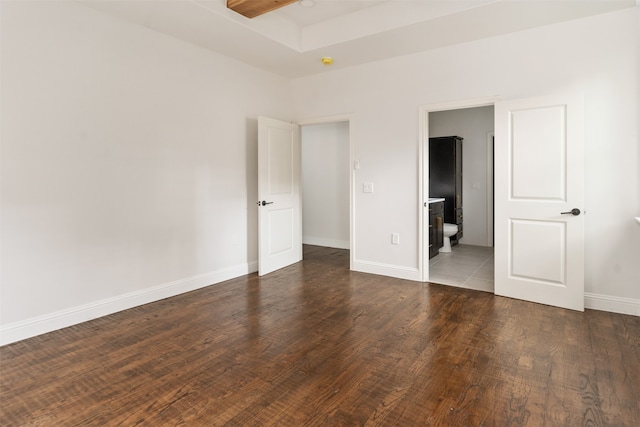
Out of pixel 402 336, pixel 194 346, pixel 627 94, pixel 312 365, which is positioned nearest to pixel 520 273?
pixel 402 336

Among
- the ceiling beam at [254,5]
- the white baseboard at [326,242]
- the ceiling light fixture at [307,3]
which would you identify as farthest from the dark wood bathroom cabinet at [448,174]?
the ceiling beam at [254,5]

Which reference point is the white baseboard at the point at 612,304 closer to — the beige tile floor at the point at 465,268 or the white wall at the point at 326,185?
the beige tile floor at the point at 465,268

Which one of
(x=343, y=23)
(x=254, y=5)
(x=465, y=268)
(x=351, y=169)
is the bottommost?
(x=465, y=268)

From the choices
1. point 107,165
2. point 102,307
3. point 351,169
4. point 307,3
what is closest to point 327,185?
point 351,169

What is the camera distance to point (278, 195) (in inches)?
185

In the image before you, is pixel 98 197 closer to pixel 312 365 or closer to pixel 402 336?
pixel 312 365

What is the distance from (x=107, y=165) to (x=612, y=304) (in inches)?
181

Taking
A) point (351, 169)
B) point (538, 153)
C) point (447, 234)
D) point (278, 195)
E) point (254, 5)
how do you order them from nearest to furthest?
point (254, 5), point (538, 153), point (351, 169), point (278, 195), point (447, 234)

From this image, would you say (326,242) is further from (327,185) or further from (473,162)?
(473,162)

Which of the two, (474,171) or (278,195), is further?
(474,171)

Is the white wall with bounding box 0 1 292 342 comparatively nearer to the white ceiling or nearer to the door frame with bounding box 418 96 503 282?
the white ceiling

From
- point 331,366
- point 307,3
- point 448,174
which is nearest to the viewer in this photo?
point 331,366

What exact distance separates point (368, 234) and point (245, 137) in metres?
1.97

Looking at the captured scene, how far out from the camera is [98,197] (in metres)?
3.08
